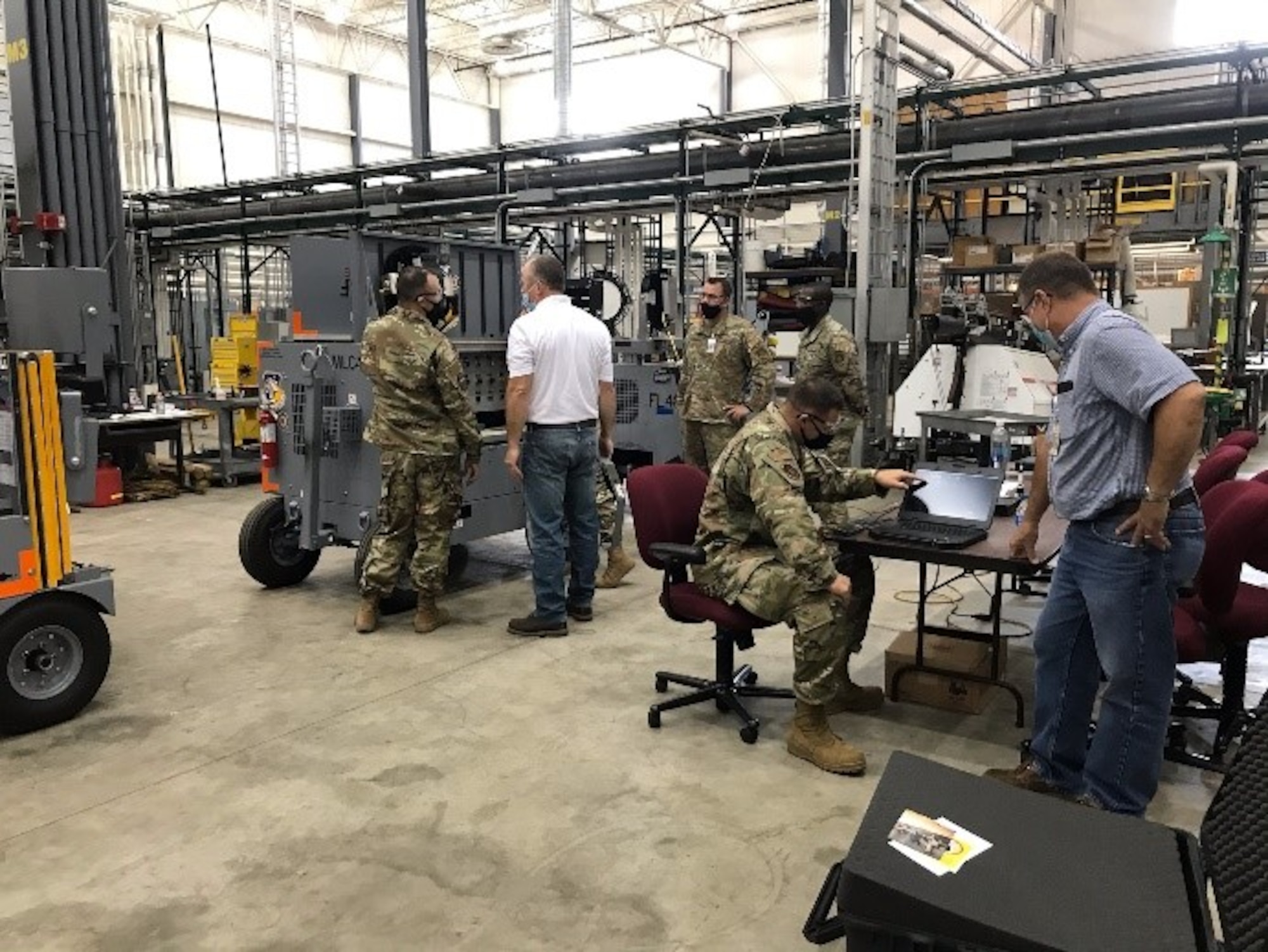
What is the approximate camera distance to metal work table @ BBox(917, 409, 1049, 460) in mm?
5258

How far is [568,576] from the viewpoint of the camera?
5.27m

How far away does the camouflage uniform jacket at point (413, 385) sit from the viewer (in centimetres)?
412

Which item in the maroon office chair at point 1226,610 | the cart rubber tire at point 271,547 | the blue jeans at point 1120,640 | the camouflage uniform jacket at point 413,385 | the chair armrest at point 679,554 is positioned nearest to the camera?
the blue jeans at point 1120,640

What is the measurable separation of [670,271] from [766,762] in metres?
8.79

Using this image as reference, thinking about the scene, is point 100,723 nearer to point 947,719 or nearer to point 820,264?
point 947,719

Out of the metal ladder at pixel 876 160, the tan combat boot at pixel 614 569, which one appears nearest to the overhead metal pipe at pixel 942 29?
the metal ladder at pixel 876 160

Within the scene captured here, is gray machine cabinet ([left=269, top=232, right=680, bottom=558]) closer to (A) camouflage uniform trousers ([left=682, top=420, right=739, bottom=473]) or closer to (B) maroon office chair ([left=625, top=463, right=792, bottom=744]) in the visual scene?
(A) camouflage uniform trousers ([left=682, top=420, right=739, bottom=473])

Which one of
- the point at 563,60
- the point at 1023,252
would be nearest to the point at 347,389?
the point at 1023,252

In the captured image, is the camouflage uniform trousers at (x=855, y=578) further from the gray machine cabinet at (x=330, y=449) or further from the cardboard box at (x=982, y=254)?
the cardboard box at (x=982, y=254)

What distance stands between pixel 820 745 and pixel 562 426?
1.81 meters

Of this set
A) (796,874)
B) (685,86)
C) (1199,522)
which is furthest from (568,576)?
(685,86)

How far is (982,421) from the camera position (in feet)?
17.2

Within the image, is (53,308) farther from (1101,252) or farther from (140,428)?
(1101,252)

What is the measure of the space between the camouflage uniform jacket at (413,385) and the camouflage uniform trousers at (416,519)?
0.07 m
